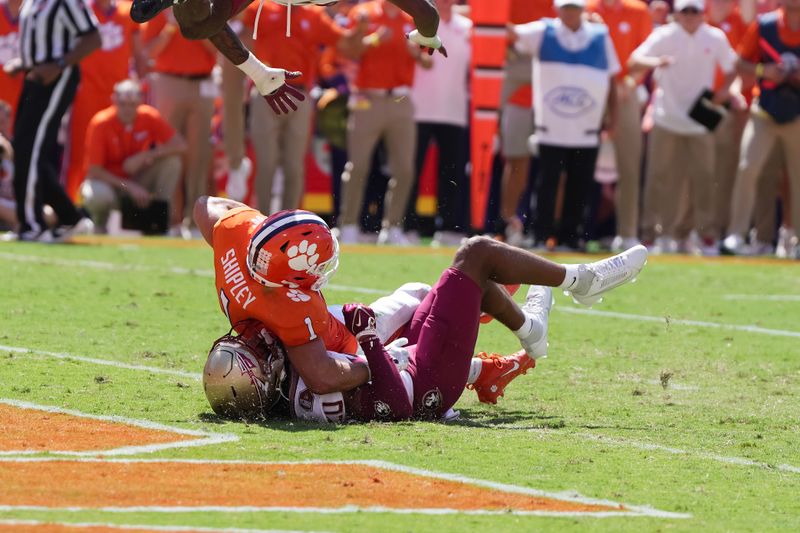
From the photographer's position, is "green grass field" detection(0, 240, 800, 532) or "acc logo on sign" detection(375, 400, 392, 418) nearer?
"green grass field" detection(0, 240, 800, 532)

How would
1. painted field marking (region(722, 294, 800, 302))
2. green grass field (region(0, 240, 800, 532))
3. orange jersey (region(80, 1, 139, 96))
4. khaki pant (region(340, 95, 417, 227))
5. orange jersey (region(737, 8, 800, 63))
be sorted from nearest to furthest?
1. green grass field (region(0, 240, 800, 532))
2. painted field marking (region(722, 294, 800, 302))
3. orange jersey (region(737, 8, 800, 63))
4. khaki pant (region(340, 95, 417, 227))
5. orange jersey (region(80, 1, 139, 96))

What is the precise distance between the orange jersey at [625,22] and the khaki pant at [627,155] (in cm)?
47

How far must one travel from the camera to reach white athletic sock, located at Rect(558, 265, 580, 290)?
7.92 m

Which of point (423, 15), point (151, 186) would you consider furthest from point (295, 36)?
point (423, 15)

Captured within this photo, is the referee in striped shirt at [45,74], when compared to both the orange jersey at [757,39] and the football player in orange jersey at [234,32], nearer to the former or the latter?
the orange jersey at [757,39]

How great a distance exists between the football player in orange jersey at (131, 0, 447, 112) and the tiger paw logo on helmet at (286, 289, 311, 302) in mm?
1303

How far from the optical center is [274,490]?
5.68m

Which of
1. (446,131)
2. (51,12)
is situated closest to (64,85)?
(51,12)

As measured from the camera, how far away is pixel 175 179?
16547mm

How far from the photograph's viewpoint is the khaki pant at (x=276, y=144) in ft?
52.1

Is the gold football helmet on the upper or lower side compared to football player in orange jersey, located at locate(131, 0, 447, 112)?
lower

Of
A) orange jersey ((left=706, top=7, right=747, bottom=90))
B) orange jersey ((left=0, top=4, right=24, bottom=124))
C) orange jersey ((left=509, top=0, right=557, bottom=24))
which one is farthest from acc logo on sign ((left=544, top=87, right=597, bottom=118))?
orange jersey ((left=0, top=4, right=24, bottom=124))

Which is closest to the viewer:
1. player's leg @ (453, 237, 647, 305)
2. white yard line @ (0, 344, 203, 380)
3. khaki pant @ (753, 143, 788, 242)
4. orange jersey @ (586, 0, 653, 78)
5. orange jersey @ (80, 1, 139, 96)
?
player's leg @ (453, 237, 647, 305)

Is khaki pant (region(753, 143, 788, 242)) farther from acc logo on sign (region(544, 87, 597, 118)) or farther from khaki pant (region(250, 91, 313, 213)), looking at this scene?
khaki pant (region(250, 91, 313, 213))
